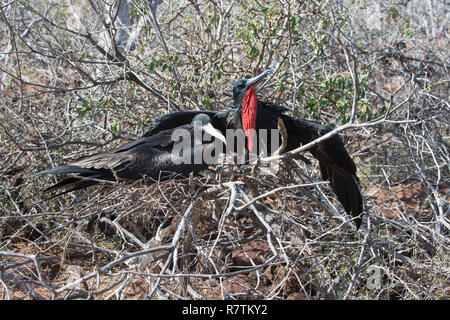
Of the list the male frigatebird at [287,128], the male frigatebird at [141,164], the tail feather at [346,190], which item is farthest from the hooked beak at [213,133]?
the tail feather at [346,190]

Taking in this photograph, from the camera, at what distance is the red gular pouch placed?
2903mm

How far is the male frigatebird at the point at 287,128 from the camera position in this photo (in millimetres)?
2818

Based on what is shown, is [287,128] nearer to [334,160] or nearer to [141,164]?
[334,160]

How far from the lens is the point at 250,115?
2910 millimetres

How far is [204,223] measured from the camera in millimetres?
3305

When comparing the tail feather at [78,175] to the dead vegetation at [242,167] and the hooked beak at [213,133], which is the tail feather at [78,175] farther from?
the hooked beak at [213,133]

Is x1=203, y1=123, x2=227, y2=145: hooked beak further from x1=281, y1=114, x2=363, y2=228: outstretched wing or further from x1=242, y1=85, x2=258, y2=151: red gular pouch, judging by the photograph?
x1=281, y1=114, x2=363, y2=228: outstretched wing

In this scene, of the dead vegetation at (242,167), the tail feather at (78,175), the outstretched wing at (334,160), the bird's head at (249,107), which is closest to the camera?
the tail feather at (78,175)

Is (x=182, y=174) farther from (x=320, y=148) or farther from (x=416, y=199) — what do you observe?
(x=416, y=199)

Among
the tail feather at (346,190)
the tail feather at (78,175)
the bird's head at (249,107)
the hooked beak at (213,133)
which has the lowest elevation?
the tail feather at (346,190)

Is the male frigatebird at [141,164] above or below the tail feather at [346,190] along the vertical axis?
above

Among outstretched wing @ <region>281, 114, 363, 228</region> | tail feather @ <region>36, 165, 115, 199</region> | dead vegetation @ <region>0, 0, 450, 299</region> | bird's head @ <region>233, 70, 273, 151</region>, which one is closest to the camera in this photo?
tail feather @ <region>36, 165, 115, 199</region>

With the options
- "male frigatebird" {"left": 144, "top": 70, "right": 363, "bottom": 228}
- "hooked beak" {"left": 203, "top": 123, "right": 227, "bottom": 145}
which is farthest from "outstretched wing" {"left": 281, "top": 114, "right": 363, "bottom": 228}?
"hooked beak" {"left": 203, "top": 123, "right": 227, "bottom": 145}

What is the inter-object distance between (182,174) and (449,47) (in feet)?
9.75
